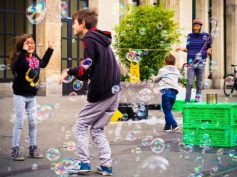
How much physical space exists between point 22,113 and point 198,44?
5.66m

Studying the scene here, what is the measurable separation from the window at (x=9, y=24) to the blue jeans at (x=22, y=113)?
39.0ft

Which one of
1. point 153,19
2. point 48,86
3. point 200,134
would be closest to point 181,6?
point 48,86

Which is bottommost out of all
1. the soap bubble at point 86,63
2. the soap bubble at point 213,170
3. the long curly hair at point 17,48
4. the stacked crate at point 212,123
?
the soap bubble at point 213,170

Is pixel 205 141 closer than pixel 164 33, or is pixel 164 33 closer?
pixel 205 141

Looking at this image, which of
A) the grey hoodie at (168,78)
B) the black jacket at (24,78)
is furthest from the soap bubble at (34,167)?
the grey hoodie at (168,78)

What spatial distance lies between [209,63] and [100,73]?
2360cm

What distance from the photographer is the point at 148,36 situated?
13.3 m

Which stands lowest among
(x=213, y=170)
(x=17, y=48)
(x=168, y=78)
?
(x=213, y=170)

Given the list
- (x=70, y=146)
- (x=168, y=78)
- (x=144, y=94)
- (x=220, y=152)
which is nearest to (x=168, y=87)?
(x=168, y=78)

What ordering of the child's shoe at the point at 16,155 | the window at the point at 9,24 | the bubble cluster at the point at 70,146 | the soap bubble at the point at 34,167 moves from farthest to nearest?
the window at the point at 9,24, the bubble cluster at the point at 70,146, the child's shoe at the point at 16,155, the soap bubble at the point at 34,167

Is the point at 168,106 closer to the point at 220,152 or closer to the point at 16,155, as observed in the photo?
the point at 220,152

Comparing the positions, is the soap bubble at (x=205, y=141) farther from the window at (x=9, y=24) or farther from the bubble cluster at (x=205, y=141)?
the window at (x=9, y=24)

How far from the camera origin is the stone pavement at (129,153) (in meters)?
5.29

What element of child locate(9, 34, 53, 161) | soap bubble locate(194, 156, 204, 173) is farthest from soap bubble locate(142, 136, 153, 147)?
child locate(9, 34, 53, 161)
